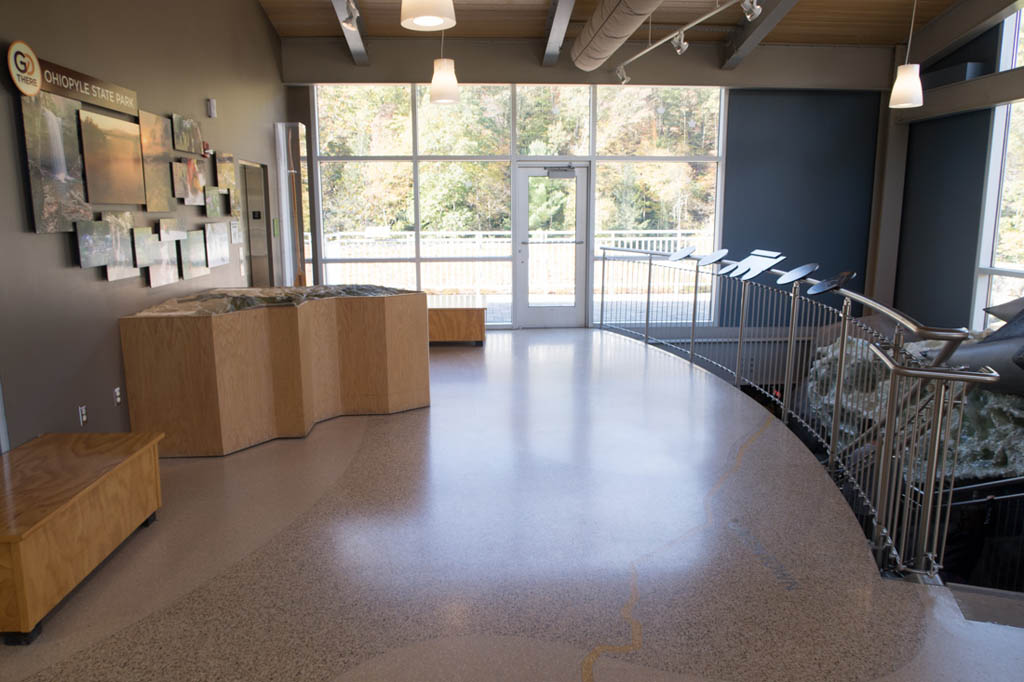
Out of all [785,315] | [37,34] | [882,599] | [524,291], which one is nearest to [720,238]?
[785,315]

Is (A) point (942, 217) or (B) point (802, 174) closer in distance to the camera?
(A) point (942, 217)

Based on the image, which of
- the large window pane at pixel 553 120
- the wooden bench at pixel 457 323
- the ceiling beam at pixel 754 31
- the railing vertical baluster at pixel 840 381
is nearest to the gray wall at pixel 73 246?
the wooden bench at pixel 457 323

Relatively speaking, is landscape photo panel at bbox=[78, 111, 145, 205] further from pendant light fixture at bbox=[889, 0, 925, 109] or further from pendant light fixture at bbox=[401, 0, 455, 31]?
pendant light fixture at bbox=[889, 0, 925, 109]

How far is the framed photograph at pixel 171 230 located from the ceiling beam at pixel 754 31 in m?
6.33

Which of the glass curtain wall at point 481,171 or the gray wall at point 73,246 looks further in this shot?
the glass curtain wall at point 481,171

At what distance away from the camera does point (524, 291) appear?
9.94 m

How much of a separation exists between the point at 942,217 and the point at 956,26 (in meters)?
2.27

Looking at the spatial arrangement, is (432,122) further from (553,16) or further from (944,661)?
(944,661)

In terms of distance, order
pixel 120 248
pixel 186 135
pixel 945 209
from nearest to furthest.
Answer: pixel 120 248, pixel 186 135, pixel 945 209

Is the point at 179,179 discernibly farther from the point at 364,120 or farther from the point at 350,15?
the point at 364,120

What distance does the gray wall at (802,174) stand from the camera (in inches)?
385

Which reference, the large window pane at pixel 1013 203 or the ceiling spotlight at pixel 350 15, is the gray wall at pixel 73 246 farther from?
the large window pane at pixel 1013 203

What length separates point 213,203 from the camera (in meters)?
6.38

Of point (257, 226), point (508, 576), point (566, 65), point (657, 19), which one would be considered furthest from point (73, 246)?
point (657, 19)
